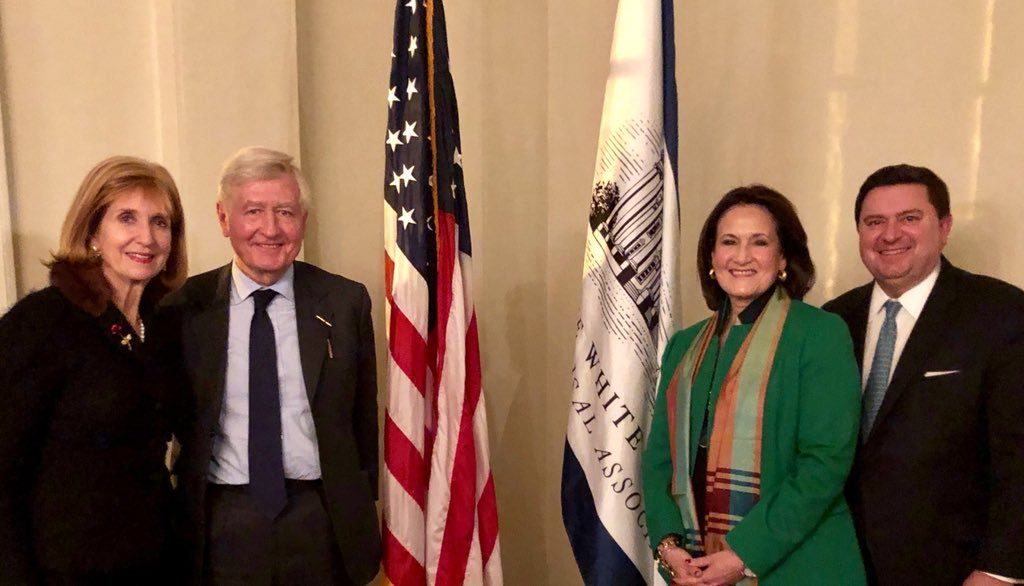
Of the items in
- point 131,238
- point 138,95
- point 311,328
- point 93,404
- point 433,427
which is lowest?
point 433,427

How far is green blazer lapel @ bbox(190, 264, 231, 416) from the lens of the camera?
73.1 inches

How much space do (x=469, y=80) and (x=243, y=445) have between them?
6.44ft

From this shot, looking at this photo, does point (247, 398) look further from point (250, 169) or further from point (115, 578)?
point (250, 169)

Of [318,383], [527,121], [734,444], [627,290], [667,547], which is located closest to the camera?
[734,444]

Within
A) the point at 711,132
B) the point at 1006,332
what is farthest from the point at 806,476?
the point at 711,132

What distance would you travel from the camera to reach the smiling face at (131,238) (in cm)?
174

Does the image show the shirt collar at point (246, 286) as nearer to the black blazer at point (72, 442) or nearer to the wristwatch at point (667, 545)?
the black blazer at point (72, 442)

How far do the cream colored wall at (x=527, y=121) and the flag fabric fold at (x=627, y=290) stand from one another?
57 cm

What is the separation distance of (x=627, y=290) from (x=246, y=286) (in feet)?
3.66

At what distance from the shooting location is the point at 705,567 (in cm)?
172

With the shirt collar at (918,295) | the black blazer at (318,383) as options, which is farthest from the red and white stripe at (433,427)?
the shirt collar at (918,295)

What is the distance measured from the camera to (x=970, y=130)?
2.09 metres

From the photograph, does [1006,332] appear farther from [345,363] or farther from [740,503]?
[345,363]

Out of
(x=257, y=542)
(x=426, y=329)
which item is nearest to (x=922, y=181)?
(x=426, y=329)
